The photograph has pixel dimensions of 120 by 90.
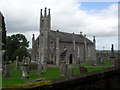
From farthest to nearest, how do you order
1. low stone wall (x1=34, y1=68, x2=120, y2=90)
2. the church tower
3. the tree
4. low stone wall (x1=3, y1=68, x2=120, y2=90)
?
the tree → the church tower → low stone wall (x1=34, y1=68, x2=120, y2=90) → low stone wall (x1=3, y1=68, x2=120, y2=90)

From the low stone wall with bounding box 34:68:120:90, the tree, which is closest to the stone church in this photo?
the tree

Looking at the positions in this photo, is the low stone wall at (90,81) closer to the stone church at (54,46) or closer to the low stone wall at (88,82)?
the low stone wall at (88,82)

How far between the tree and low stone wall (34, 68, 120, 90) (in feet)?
180

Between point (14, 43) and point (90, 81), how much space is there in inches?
2368

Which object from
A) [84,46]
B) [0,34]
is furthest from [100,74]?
[84,46]

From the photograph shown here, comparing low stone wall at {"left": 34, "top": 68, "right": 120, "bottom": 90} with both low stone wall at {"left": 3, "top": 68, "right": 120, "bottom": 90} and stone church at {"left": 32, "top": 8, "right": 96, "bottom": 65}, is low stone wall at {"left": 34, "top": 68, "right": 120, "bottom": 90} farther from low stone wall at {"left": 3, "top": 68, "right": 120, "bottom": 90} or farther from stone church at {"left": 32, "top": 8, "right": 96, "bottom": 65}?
stone church at {"left": 32, "top": 8, "right": 96, "bottom": 65}

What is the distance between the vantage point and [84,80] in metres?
4.75

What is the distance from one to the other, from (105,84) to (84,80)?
139cm

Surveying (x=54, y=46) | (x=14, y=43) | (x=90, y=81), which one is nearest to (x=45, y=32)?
(x=54, y=46)

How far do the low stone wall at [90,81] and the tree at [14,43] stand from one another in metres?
54.7

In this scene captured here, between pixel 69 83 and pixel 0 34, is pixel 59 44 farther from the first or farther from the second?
pixel 69 83

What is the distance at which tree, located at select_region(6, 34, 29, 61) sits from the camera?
58.2 meters

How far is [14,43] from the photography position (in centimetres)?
6188

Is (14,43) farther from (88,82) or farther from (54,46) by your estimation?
(88,82)
